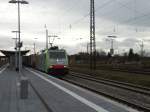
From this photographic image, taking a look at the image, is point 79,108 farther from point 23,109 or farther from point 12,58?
point 12,58

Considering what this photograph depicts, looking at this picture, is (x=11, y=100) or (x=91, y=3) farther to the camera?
(x=91, y=3)

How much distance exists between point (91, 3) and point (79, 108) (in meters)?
34.7

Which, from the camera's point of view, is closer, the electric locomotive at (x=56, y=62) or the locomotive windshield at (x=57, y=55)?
the electric locomotive at (x=56, y=62)

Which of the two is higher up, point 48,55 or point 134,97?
point 48,55

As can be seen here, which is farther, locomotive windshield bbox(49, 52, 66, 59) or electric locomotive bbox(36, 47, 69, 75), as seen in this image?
→ locomotive windshield bbox(49, 52, 66, 59)

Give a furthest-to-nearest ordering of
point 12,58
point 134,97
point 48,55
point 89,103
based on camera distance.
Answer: point 12,58, point 48,55, point 134,97, point 89,103

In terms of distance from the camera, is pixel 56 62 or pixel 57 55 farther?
pixel 57 55

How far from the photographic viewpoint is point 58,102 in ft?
48.6

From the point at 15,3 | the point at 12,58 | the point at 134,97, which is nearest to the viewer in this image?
the point at 134,97

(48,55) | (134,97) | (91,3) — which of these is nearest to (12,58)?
(91,3)

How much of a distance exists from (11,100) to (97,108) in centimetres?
457

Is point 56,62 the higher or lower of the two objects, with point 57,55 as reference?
lower

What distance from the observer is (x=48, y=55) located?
126 feet

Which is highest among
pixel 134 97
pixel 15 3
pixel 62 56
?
pixel 15 3
